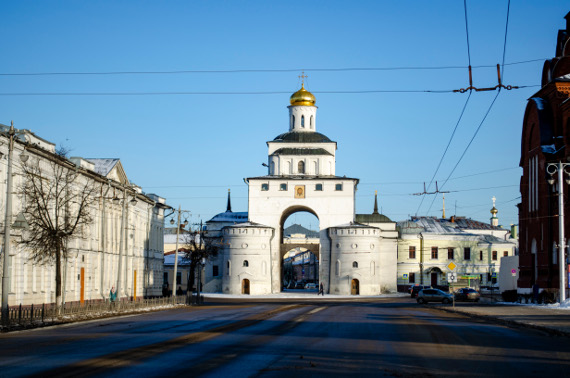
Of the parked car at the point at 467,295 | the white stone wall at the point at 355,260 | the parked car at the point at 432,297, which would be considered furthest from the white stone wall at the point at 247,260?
the parked car at the point at 432,297

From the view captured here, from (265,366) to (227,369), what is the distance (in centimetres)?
78

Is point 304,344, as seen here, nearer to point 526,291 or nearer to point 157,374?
point 157,374

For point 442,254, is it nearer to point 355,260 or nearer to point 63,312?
point 355,260

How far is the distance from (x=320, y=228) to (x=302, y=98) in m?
16.4

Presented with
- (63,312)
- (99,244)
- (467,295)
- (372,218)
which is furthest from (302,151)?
(63,312)

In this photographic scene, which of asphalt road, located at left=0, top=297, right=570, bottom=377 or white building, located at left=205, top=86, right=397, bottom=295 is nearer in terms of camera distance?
asphalt road, located at left=0, top=297, right=570, bottom=377

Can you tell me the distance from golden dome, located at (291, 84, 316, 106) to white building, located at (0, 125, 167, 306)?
26483mm

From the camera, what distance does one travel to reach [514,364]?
1409cm

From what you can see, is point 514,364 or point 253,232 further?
point 253,232

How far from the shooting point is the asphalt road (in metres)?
12.8

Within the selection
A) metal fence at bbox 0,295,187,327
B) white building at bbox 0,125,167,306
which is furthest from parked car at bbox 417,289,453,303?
metal fence at bbox 0,295,187,327

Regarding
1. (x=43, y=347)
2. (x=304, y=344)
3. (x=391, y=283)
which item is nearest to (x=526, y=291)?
(x=391, y=283)

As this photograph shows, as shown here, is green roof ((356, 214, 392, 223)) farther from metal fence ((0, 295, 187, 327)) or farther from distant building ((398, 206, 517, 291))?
metal fence ((0, 295, 187, 327))

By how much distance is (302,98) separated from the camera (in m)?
92.9
